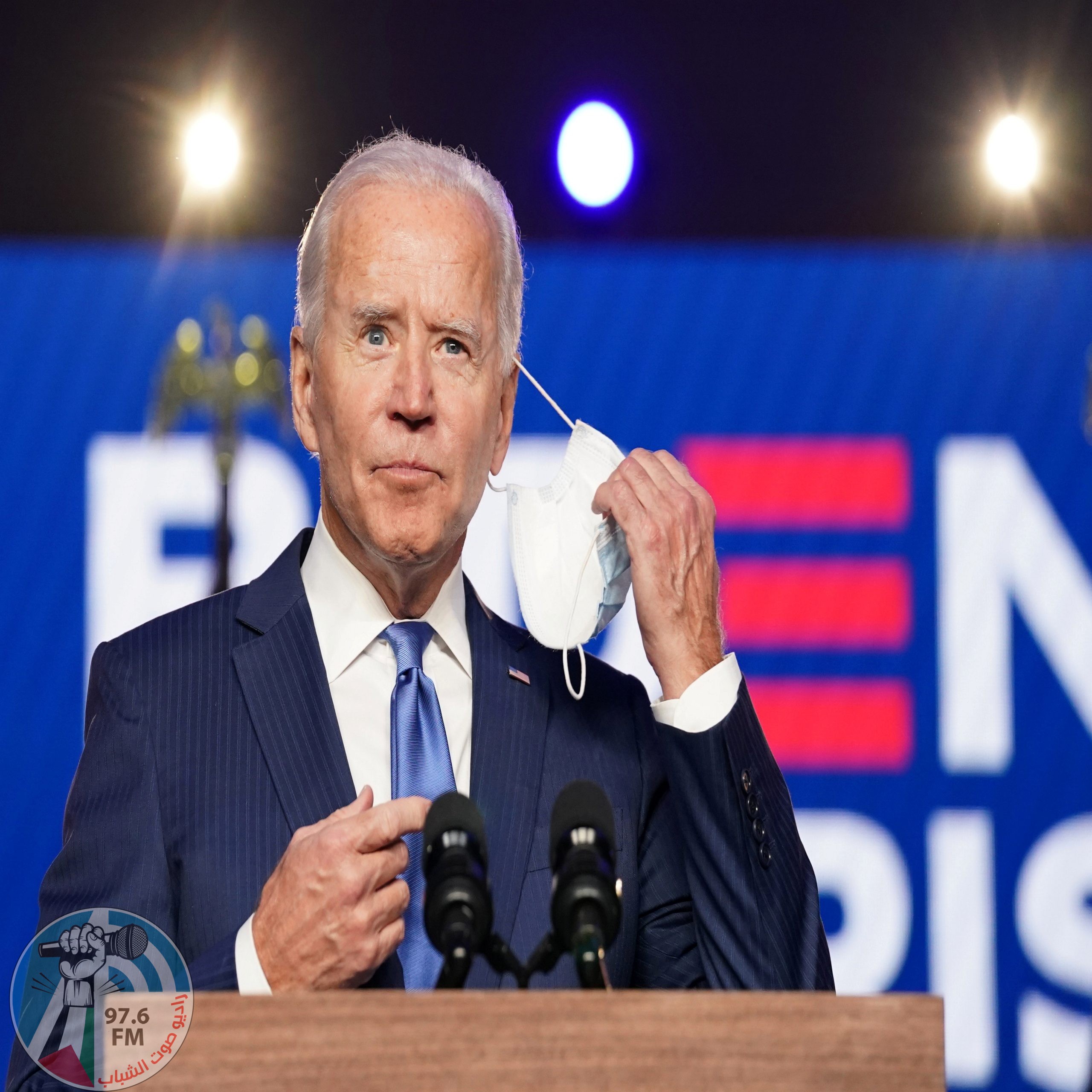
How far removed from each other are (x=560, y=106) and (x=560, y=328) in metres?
0.51

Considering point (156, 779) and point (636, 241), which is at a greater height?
point (636, 241)

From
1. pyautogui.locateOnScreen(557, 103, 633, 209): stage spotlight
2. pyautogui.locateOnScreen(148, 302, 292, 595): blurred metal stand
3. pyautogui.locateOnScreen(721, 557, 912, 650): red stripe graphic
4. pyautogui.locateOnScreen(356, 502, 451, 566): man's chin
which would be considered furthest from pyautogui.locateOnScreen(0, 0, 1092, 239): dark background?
pyautogui.locateOnScreen(356, 502, 451, 566): man's chin

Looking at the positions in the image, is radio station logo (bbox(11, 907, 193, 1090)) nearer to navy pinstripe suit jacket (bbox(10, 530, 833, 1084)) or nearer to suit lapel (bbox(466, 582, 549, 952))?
navy pinstripe suit jacket (bbox(10, 530, 833, 1084))

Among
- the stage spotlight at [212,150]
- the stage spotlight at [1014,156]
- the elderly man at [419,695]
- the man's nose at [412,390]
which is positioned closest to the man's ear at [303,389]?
the elderly man at [419,695]

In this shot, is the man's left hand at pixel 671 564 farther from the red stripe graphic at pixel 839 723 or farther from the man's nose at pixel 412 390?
the red stripe graphic at pixel 839 723

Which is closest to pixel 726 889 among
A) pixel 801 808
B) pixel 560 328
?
pixel 801 808

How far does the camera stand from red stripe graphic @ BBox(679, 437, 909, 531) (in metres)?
3.41

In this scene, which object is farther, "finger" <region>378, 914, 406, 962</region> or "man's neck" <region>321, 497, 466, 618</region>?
"man's neck" <region>321, 497, 466, 618</region>

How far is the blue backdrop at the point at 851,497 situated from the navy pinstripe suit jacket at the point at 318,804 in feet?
6.25

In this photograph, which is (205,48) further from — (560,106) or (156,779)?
(156,779)

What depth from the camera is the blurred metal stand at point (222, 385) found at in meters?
3.37

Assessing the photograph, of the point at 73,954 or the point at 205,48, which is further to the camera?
the point at 205,48

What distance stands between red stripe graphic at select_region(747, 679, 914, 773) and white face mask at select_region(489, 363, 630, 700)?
1813 mm

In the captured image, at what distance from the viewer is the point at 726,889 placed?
1.40 metres
